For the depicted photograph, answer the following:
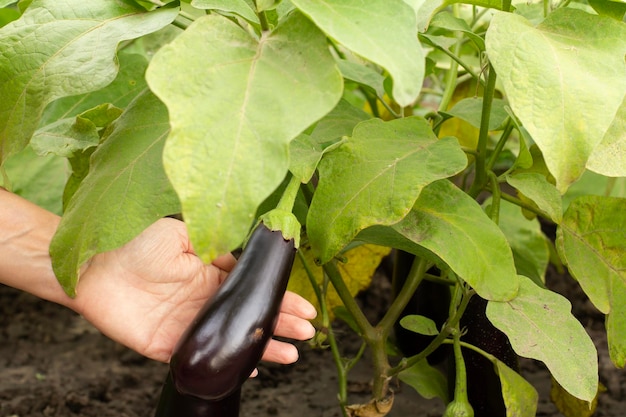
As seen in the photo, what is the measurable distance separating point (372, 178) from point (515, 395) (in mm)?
341

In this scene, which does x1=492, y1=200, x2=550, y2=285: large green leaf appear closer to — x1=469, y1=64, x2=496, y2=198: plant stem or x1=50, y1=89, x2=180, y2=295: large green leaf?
x1=469, y1=64, x2=496, y2=198: plant stem

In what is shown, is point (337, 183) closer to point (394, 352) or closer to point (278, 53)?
point (278, 53)

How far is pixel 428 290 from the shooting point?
4.04ft

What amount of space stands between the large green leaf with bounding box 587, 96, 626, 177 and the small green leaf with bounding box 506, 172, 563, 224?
10 cm

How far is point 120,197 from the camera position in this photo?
0.68 meters

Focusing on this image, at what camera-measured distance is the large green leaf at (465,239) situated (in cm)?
73

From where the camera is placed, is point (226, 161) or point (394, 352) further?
point (394, 352)

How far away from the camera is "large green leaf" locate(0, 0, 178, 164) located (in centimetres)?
70

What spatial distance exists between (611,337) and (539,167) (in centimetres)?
24

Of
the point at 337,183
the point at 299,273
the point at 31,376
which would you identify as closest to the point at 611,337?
the point at 337,183

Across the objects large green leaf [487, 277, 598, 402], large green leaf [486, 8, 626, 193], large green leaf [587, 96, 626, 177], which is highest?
large green leaf [486, 8, 626, 193]

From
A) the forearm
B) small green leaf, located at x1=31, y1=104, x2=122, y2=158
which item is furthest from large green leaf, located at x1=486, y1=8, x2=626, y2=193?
the forearm

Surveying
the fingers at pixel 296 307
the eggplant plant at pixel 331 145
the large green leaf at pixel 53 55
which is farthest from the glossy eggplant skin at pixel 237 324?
the large green leaf at pixel 53 55

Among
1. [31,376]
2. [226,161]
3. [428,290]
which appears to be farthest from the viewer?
[31,376]
